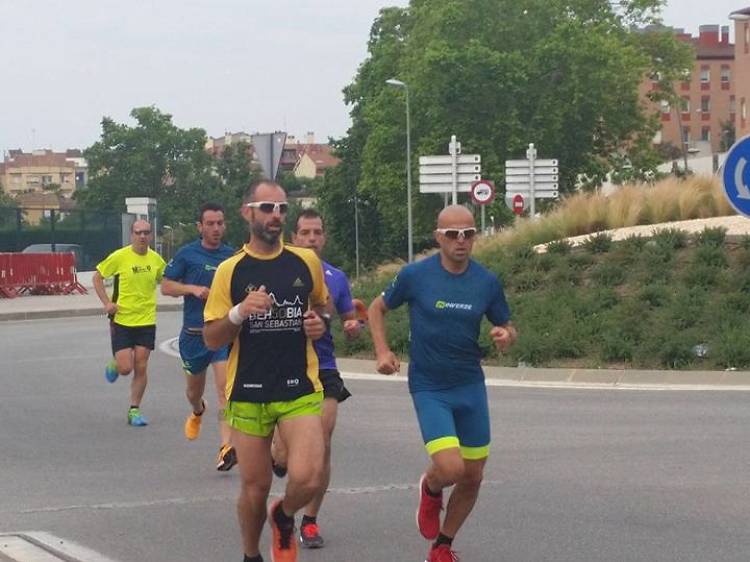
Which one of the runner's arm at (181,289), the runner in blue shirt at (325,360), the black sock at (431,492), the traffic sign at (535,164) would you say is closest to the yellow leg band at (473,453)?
the black sock at (431,492)

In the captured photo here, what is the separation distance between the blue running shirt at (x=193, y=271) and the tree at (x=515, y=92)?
52.3 m

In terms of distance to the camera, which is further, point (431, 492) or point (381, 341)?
point (381, 341)

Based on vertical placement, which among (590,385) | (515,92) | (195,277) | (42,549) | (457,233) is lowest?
(590,385)

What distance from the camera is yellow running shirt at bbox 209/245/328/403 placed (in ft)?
23.0

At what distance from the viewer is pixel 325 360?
871cm

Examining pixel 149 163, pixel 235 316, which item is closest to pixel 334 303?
pixel 235 316

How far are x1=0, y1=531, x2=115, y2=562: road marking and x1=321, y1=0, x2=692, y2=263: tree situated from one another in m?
55.5

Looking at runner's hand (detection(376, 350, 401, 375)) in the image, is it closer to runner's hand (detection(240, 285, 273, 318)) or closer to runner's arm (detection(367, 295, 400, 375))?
runner's arm (detection(367, 295, 400, 375))

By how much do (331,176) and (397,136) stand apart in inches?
979

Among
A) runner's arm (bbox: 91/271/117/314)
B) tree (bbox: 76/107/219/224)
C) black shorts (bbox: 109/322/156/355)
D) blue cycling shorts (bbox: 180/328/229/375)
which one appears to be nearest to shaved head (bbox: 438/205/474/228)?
blue cycling shorts (bbox: 180/328/229/375)

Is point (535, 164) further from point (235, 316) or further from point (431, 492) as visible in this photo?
point (235, 316)

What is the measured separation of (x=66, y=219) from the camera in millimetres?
50625

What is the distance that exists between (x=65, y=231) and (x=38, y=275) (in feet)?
27.9

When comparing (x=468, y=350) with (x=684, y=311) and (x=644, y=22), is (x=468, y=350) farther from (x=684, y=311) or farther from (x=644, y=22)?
(x=644, y=22)
